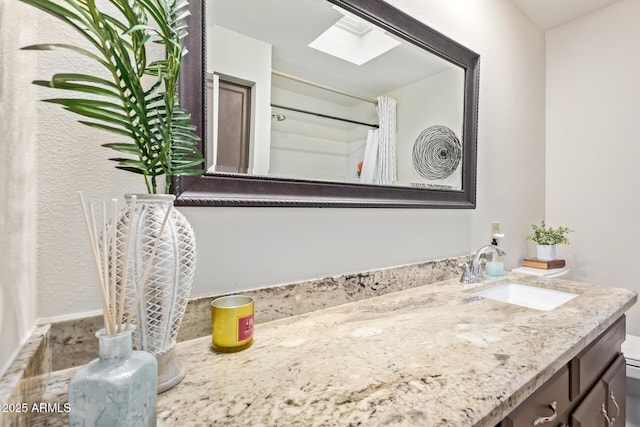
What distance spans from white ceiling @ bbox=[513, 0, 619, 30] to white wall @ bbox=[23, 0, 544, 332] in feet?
0.20

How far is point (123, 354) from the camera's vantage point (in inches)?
14.2

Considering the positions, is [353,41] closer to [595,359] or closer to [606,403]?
[595,359]

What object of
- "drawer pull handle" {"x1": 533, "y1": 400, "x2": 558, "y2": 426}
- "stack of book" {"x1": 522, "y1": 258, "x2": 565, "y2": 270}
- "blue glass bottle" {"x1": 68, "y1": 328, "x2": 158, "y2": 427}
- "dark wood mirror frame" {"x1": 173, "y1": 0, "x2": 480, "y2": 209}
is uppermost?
"dark wood mirror frame" {"x1": 173, "y1": 0, "x2": 480, "y2": 209}

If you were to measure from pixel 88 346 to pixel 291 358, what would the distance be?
1.29ft

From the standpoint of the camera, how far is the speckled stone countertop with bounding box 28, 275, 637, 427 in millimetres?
451

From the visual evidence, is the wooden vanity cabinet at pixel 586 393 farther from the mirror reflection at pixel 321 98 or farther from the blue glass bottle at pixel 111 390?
the mirror reflection at pixel 321 98

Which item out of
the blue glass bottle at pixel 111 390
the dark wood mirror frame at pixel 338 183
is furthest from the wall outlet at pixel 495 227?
the blue glass bottle at pixel 111 390

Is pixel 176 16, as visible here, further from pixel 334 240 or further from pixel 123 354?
pixel 334 240

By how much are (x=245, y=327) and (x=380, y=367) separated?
29 cm

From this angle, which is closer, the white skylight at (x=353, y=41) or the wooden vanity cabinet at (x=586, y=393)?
the wooden vanity cabinet at (x=586, y=393)

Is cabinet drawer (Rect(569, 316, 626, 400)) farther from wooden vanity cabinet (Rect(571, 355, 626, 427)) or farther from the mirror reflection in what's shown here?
the mirror reflection

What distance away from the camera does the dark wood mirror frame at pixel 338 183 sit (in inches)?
28.1

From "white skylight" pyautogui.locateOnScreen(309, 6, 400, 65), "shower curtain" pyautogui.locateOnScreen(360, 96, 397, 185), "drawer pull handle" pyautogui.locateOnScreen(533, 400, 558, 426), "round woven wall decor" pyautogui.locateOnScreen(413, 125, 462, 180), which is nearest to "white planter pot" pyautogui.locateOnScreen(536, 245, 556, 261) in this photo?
"round woven wall decor" pyautogui.locateOnScreen(413, 125, 462, 180)

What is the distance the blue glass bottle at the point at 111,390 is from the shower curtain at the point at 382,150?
0.83 m
